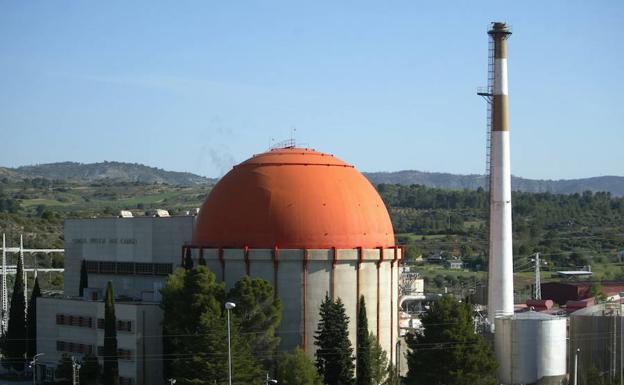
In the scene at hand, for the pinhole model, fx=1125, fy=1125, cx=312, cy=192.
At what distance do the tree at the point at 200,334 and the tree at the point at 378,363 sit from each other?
24.0 ft

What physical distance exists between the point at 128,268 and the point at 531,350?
99.1 feet

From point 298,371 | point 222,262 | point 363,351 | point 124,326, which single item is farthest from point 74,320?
point 363,351

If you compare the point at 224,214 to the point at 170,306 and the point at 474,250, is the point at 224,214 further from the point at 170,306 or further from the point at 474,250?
the point at 474,250

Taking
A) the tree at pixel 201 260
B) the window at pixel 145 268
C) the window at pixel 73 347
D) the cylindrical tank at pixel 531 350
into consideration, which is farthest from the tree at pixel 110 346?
the cylindrical tank at pixel 531 350

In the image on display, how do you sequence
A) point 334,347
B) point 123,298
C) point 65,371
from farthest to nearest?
point 123,298 < point 65,371 < point 334,347

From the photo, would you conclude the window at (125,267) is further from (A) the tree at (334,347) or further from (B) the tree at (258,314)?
(A) the tree at (334,347)

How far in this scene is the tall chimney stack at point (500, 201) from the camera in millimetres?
76938

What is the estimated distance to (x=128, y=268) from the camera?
83188 millimetres

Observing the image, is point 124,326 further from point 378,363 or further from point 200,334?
point 378,363

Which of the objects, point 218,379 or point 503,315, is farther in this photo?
point 503,315

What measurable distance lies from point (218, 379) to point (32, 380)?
2392 centimetres

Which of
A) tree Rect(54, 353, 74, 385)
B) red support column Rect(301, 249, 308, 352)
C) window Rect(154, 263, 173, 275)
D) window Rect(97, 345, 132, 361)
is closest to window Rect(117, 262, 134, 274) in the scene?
window Rect(154, 263, 173, 275)

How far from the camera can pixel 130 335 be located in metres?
71.5

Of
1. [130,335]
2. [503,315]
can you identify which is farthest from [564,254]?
[130,335]
